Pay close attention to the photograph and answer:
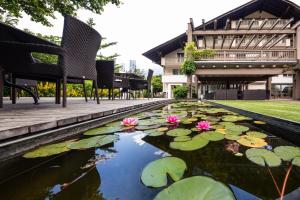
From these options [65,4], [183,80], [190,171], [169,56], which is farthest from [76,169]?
[169,56]

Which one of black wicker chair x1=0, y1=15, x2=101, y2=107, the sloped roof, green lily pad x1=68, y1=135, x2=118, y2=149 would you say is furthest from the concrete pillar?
green lily pad x1=68, y1=135, x2=118, y2=149

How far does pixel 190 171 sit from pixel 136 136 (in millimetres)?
757

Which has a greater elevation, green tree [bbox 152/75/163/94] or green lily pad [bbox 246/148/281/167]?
green tree [bbox 152/75/163/94]

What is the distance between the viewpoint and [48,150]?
111 centimetres

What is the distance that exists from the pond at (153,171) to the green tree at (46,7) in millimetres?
6036

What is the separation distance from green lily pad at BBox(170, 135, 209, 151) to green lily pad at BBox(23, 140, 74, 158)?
636mm

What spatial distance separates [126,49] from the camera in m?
110

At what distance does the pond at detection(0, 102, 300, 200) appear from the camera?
630 mm

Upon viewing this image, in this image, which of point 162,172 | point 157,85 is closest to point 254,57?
point 162,172

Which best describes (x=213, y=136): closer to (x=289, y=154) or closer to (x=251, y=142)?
(x=251, y=142)

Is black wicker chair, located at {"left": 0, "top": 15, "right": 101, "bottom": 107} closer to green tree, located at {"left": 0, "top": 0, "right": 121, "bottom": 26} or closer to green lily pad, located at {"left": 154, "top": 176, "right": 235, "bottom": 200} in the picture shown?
green lily pad, located at {"left": 154, "top": 176, "right": 235, "bottom": 200}

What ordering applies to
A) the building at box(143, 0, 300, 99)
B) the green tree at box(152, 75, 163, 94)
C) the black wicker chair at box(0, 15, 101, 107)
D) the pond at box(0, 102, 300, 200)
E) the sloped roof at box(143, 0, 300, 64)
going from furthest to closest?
the green tree at box(152, 75, 163, 94) → the sloped roof at box(143, 0, 300, 64) → the building at box(143, 0, 300, 99) → the black wicker chair at box(0, 15, 101, 107) → the pond at box(0, 102, 300, 200)

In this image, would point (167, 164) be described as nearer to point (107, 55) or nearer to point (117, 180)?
point (117, 180)

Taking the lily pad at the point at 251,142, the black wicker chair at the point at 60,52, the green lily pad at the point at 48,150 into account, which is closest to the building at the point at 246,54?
the black wicker chair at the point at 60,52
